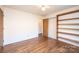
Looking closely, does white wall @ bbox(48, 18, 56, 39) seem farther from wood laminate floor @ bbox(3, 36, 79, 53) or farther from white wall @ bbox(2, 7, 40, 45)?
wood laminate floor @ bbox(3, 36, 79, 53)

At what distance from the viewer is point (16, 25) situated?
13.5 feet

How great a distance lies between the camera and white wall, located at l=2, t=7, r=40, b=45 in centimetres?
356

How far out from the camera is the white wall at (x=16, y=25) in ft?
11.7

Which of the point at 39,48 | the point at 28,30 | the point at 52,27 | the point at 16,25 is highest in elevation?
the point at 16,25

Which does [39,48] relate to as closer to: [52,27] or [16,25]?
[16,25]

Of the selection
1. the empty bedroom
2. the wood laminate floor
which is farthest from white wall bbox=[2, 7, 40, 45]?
the wood laminate floor

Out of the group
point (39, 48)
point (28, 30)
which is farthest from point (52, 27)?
point (39, 48)

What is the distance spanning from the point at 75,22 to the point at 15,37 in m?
3.31

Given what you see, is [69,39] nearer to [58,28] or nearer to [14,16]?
[58,28]

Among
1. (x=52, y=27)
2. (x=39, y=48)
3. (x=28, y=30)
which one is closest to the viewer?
(x=39, y=48)

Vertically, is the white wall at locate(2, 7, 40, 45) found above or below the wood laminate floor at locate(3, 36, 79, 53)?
above

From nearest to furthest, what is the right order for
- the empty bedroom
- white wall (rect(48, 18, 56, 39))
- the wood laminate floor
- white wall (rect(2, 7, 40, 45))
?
1. the wood laminate floor
2. the empty bedroom
3. white wall (rect(2, 7, 40, 45))
4. white wall (rect(48, 18, 56, 39))
